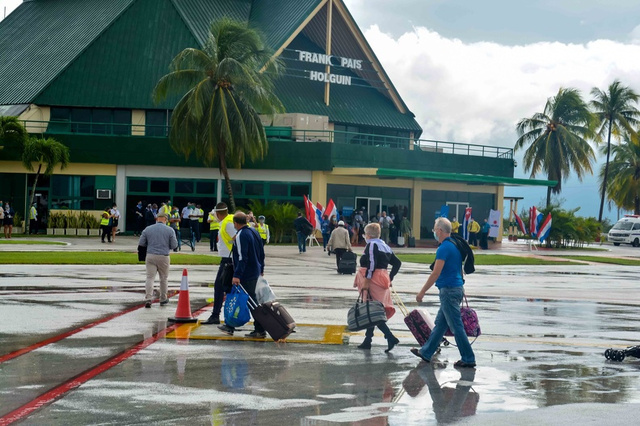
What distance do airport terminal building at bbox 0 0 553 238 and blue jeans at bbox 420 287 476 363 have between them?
35.6m

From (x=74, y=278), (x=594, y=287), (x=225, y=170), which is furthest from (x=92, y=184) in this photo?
(x=594, y=287)

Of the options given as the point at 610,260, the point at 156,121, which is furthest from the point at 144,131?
the point at 610,260

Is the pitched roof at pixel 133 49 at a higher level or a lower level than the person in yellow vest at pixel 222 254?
higher

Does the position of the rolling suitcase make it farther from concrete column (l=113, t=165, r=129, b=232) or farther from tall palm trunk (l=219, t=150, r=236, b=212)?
concrete column (l=113, t=165, r=129, b=232)

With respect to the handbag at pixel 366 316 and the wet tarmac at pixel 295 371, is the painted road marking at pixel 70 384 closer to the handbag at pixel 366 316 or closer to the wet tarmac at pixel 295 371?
the wet tarmac at pixel 295 371

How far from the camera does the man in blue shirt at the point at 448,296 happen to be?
10.3 metres

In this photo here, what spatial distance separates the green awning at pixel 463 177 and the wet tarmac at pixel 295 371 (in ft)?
95.6

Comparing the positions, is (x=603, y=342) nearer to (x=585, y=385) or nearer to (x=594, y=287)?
(x=585, y=385)

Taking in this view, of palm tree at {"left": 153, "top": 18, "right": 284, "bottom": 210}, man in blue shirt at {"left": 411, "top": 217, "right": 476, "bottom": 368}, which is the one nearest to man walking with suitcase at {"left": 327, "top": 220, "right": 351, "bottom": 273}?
man in blue shirt at {"left": 411, "top": 217, "right": 476, "bottom": 368}

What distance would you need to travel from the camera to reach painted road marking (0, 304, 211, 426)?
750 cm

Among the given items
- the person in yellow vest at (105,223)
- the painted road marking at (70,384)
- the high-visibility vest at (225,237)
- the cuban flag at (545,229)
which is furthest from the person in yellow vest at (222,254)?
the cuban flag at (545,229)

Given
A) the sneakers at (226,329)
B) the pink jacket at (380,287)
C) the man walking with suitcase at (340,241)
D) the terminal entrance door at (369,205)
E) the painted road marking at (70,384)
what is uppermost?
the terminal entrance door at (369,205)

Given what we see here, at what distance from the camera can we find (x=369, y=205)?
50.1 meters

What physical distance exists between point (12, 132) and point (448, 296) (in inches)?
1472
